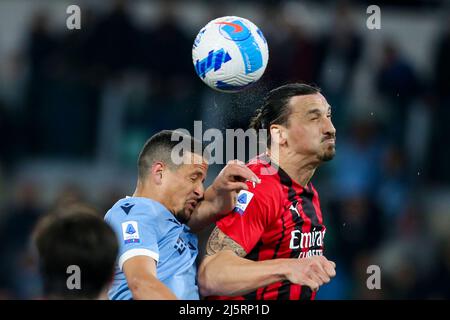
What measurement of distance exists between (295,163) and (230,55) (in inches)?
37.6

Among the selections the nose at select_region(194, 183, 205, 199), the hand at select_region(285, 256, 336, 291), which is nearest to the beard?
the nose at select_region(194, 183, 205, 199)

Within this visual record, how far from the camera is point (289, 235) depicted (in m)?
6.88

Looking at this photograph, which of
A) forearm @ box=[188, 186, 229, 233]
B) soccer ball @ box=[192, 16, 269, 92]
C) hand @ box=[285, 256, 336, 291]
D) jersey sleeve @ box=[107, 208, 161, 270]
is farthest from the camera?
soccer ball @ box=[192, 16, 269, 92]

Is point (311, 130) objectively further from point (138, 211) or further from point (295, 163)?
point (138, 211)

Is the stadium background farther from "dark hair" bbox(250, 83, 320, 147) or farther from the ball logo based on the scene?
the ball logo

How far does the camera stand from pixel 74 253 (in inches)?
172

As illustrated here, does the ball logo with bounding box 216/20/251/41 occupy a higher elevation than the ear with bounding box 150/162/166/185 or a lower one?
higher

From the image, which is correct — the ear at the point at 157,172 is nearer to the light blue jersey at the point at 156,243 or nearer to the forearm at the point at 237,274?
the light blue jersey at the point at 156,243

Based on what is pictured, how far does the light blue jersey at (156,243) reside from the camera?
21.1 ft

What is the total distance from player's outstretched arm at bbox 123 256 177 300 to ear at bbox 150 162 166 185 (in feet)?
2.70

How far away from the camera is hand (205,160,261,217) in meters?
6.52

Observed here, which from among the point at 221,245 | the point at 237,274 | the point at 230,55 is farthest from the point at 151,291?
the point at 230,55

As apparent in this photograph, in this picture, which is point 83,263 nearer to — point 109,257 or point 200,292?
point 109,257

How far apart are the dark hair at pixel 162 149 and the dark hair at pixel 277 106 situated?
533 mm
